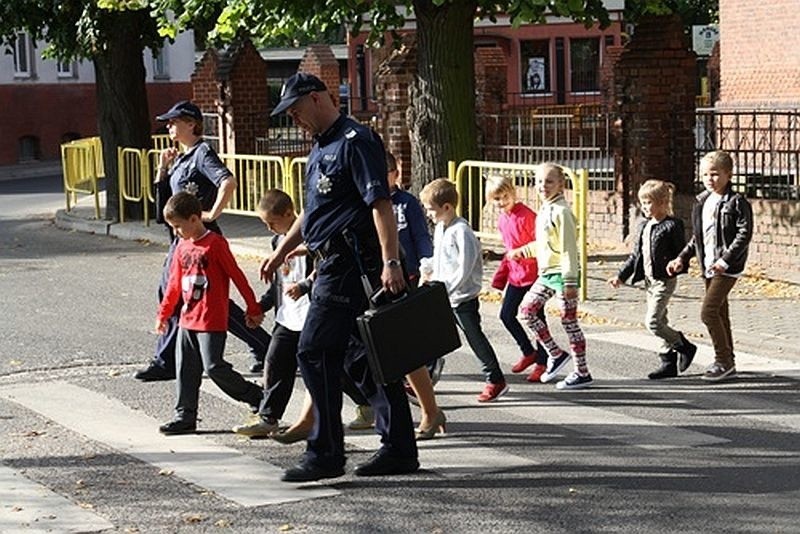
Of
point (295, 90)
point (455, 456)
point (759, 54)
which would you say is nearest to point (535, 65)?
point (759, 54)

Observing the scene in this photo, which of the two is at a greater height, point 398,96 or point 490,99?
point 398,96

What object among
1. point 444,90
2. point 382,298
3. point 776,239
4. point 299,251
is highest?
point 444,90

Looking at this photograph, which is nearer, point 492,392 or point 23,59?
point 492,392

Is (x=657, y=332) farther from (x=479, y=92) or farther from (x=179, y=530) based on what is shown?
(x=479, y=92)

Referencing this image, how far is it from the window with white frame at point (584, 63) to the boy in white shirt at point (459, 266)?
117 ft

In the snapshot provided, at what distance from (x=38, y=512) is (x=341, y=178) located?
2.08 meters

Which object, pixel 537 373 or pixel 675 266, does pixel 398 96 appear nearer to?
pixel 537 373

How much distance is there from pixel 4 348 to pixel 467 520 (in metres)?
6.34

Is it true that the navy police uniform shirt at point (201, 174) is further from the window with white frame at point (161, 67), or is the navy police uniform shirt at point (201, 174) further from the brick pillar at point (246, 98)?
the window with white frame at point (161, 67)

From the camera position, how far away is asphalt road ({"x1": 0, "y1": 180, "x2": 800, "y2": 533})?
7484 millimetres

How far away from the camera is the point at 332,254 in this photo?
26.5 feet

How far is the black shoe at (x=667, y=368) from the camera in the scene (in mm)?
11195

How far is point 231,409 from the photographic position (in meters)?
10.2

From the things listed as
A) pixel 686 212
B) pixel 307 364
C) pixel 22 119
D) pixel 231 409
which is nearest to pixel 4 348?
pixel 231 409
